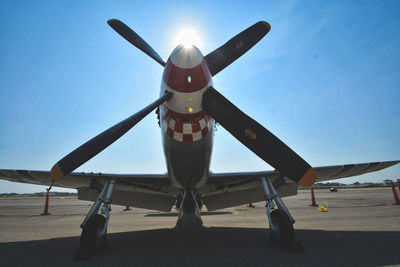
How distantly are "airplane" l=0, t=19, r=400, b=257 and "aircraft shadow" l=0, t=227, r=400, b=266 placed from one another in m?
0.42

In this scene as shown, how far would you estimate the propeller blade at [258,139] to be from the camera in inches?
120

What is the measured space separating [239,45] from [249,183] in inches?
154

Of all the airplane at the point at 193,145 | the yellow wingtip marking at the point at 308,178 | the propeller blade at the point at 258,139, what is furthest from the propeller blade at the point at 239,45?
the yellow wingtip marking at the point at 308,178

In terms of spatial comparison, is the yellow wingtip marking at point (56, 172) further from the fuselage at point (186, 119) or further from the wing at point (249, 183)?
the wing at point (249, 183)

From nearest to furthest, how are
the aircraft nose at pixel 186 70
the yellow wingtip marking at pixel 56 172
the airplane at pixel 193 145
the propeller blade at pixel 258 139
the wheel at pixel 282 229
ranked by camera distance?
the yellow wingtip marking at pixel 56 172 → the propeller blade at pixel 258 139 → the airplane at pixel 193 145 → the aircraft nose at pixel 186 70 → the wheel at pixel 282 229

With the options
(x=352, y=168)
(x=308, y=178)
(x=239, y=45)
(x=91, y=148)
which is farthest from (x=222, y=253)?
(x=352, y=168)

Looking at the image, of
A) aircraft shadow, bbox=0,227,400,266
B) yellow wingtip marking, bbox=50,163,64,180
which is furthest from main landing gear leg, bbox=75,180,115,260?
yellow wingtip marking, bbox=50,163,64,180

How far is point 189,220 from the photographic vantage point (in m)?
8.73

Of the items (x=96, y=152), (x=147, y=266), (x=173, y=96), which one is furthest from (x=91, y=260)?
(x=173, y=96)

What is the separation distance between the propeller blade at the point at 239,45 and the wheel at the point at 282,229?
344cm

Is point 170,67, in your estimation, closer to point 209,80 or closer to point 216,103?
point 209,80

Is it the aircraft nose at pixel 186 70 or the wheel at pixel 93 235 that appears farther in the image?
the wheel at pixel 93 235

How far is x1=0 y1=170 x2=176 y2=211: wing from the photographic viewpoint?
5.38m

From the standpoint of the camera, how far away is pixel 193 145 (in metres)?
4.08
